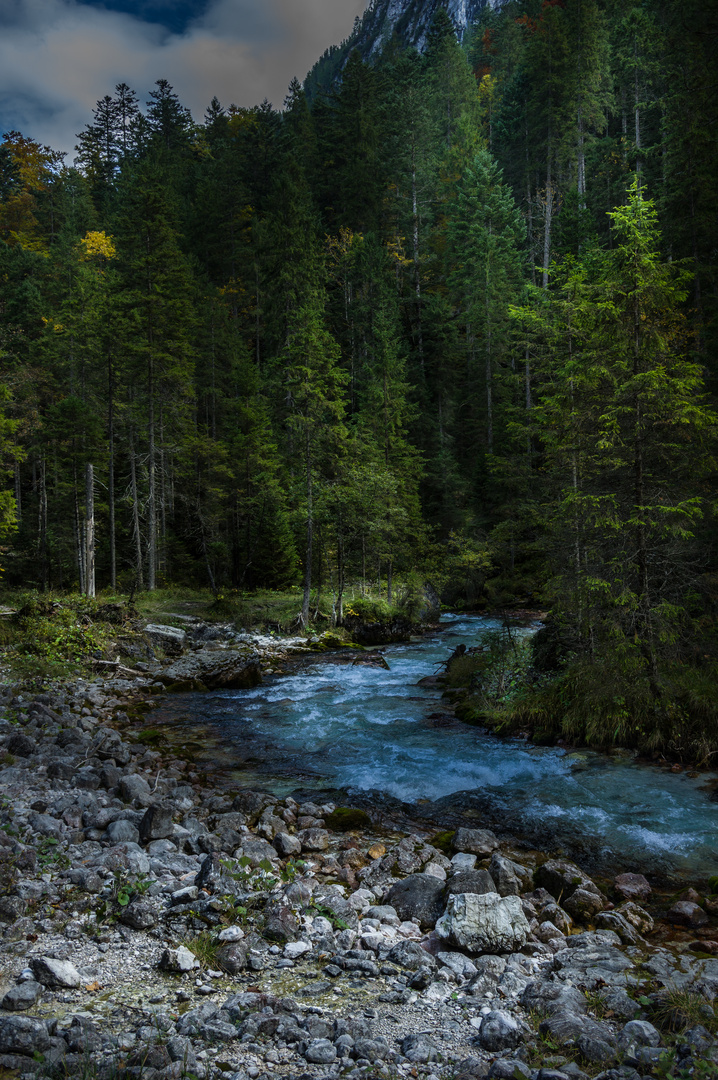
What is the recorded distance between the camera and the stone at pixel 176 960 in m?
4.41

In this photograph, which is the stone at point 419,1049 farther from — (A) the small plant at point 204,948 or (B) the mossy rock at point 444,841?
(B) the mossy rock at point 444,841

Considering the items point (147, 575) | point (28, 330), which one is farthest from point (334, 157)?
point (147, 575)

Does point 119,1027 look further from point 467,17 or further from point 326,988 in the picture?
point 467,17

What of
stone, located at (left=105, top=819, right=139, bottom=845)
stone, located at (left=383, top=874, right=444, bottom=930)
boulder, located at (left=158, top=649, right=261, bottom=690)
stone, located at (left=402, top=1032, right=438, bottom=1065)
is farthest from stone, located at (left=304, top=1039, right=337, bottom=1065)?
boulder, located at (left=158, top=649, right=261, bottom=690)

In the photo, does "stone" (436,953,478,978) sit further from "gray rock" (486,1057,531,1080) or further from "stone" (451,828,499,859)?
"stone" (451,828,499,859)

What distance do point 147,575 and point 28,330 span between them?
64.1 ft

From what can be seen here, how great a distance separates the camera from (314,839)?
7.34 metres

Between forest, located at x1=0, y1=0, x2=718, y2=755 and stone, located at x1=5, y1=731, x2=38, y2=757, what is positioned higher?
forest, located at x1=0, y1=0, x2=718, y2=755

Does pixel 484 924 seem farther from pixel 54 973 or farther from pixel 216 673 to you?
pixel 216 673

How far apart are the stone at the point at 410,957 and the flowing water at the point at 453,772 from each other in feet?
10.1

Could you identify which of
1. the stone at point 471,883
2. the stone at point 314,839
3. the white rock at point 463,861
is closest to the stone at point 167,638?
the stone at point 314,839

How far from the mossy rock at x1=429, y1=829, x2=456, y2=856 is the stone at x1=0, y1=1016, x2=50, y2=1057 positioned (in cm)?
490

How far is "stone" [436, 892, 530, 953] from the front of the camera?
5.00 meters

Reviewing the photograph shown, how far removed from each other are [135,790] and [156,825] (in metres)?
1.50
